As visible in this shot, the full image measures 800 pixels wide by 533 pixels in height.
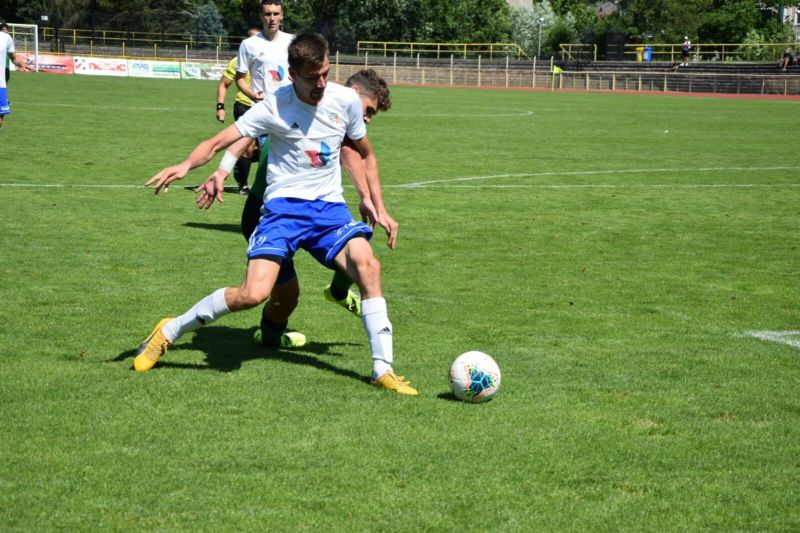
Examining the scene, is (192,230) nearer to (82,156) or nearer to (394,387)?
(394,387)

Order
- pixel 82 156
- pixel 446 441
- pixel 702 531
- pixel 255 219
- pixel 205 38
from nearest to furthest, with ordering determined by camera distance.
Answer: pixel 702 531 < pixel 446 441 < pixel 255 219 < pixel 82 156 < pixel 205 38

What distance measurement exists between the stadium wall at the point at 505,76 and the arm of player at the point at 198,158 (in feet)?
179

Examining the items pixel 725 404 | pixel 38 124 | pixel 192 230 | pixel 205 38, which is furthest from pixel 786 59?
pixel 725 404

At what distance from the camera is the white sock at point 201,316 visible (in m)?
6.34

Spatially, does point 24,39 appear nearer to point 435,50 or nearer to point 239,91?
point 435,50

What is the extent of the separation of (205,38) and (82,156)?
67.7 m

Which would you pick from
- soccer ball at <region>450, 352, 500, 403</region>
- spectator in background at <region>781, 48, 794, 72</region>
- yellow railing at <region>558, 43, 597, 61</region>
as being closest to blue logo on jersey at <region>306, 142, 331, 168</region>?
soccer ball at <region>450, 352, 500, 403</region>

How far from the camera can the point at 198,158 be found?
612 centimetres

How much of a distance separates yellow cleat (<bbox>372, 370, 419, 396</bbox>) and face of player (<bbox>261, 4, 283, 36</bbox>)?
5.82 meters

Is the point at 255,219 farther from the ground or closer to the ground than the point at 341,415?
farther from the ground

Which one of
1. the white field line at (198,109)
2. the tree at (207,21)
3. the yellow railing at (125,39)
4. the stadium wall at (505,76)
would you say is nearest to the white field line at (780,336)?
the white field line at (198,109)

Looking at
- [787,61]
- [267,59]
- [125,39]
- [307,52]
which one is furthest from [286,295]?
[125,39]

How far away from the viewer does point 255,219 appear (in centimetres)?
775

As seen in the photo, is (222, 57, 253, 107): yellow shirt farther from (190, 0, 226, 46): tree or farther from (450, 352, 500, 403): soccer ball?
(190, 0, 226, 46): tree
